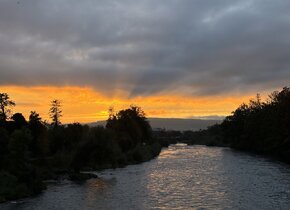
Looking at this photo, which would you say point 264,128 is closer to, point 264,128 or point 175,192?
point 264,128

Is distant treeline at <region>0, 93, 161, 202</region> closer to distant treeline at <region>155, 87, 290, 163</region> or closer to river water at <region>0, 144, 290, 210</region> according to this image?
river water at <region>0, 144, 290, 210</region>

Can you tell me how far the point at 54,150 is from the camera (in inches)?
4328

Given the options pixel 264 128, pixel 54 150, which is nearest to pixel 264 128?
pixel 264 128

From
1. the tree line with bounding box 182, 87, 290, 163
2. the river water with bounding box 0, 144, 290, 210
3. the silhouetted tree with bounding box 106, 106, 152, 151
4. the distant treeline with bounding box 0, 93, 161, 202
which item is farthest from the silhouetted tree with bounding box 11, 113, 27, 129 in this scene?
the tree line with bounding box 182, 87, 290, 163

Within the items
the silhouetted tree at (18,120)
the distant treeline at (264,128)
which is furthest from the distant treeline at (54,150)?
the distant treeline at (264,128)

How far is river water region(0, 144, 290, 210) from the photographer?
140 feet

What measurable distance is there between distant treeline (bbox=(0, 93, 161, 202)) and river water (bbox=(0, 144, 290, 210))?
3.87m

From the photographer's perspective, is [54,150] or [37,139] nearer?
[37,139]

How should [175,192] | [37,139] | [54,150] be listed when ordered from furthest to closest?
1. [54,150]
2. [37,139]
3. [175,192]

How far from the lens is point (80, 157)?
80.4 m

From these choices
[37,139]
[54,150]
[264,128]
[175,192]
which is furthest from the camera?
[264,128]

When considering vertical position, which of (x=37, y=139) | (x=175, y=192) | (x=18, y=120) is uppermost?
(x=18, y=120)

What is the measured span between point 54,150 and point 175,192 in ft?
213

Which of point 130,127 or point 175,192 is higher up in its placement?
point 130,127
